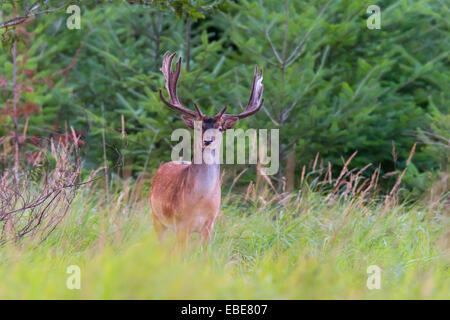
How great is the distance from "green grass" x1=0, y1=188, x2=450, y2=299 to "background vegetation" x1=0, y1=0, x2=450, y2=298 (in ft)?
0.06

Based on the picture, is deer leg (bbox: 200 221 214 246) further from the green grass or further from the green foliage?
the green foliage

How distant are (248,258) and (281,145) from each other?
368cm

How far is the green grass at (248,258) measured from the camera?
11.1 feet

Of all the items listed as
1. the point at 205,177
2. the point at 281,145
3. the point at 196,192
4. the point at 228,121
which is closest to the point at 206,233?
the point at 196,192

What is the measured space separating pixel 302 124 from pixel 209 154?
3173 millimetres

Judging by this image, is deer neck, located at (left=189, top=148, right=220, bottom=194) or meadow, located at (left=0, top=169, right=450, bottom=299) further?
deer neck, located at (left=189, top=148, right=220, bottom=194)

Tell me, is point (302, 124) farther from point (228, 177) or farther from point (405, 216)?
point (405, 216)

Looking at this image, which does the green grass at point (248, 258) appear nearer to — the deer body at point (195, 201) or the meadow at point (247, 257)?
the meadow at point (247, 257)

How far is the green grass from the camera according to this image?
3387mm

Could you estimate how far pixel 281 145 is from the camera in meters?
8.88
